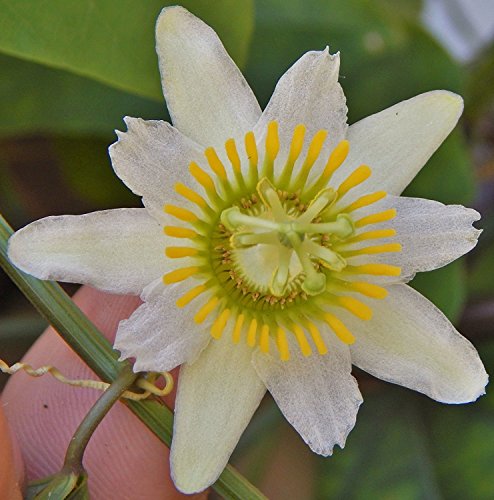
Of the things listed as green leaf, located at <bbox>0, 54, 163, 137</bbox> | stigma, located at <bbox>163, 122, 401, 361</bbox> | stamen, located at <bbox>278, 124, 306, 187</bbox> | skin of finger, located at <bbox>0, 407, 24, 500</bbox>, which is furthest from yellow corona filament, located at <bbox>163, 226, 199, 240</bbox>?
green leaf, located at <bbox>0, 54, 163, 137</bbox>

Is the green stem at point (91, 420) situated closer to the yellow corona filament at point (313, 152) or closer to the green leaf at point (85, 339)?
the green leaf at point (85, 339)

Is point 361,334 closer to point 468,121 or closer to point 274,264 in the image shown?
point 274,264

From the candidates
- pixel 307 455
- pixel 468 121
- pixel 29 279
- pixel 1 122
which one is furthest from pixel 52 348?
pixel 468 121

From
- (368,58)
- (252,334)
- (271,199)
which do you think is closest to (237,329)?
(252,334)

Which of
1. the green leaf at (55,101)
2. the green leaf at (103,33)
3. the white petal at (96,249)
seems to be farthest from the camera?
the green leaf at (55,101)

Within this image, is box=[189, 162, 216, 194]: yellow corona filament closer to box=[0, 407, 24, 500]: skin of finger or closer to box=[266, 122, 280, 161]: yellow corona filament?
box=[266, 122, 280, 161]: yellow corona filament

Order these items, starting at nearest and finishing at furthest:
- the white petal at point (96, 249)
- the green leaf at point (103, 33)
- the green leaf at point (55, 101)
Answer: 1. the white petal at point (96, 249)
2. the green leaf at point (103, 33)
3. the green leaf at point (55, 101)

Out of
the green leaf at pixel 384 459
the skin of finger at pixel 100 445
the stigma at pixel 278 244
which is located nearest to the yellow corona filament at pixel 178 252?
the stigma at pixel 278 244
